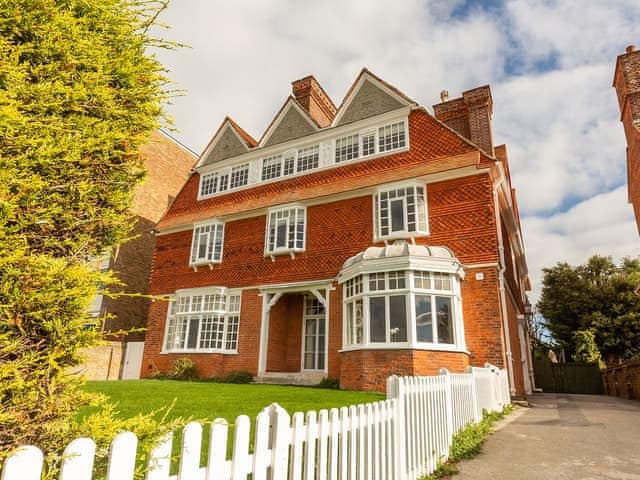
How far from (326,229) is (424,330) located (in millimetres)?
5581

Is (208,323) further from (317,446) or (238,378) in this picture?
(317,446)

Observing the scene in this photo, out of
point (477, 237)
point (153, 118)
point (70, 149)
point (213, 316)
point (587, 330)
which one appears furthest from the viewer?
point (587, 330)

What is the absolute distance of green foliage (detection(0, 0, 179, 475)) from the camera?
2189 mm

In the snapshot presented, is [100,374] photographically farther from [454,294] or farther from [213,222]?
[454,294]

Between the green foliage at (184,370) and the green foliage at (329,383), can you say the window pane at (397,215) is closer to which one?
the green foliage at (329,383)

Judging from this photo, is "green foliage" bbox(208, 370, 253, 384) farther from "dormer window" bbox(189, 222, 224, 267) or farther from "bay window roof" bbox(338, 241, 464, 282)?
"bay window roof" bbox(338, 241, 464, 282)

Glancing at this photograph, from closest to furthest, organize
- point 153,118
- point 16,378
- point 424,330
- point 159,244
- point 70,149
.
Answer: point 16,378 < point 70,149 < point 153,118 < point 424,330 < point 159,244

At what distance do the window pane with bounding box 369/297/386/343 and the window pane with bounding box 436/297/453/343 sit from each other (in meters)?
1.50

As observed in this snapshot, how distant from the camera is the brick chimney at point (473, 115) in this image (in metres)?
15.0

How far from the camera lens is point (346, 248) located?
14242mm

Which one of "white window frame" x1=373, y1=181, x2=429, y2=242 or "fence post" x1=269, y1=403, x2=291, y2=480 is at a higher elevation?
"white window frame" x1=373, y1=181, x2=429, y2=242

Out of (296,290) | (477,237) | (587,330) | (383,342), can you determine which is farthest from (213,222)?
(587,330)

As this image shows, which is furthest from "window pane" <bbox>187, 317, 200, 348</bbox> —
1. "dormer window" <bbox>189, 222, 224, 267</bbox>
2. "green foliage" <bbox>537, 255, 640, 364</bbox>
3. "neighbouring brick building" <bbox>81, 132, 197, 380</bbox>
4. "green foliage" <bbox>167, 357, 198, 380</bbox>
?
"green foliage" <bbox>537, 255, 640, 364</bbox>

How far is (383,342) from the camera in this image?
11062 mm
